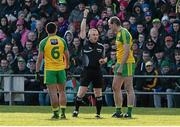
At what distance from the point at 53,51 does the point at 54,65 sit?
311 mm

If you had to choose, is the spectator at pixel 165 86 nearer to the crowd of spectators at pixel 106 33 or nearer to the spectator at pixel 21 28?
the crowd of spectators at pixel 106 33

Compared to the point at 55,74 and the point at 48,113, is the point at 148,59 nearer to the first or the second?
the point at 48,113

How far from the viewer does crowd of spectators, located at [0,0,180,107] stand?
22219mm

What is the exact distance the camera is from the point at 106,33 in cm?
2384

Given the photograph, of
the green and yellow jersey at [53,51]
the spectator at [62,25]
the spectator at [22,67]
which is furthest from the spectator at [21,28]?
the green and yellow jersey at [53,51]

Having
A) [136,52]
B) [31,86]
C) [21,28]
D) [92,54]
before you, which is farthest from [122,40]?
[21,28]

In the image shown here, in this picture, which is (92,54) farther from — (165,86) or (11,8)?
(11,8)

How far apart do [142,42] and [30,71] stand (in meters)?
3.64

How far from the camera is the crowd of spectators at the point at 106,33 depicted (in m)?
22.2

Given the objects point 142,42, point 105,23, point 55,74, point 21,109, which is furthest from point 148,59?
point 55,74

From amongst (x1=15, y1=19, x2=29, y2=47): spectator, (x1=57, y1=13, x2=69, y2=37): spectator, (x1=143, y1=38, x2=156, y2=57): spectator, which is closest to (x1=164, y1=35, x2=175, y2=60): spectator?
(x1=143, y1=38, x2=156, y2=57): spectator

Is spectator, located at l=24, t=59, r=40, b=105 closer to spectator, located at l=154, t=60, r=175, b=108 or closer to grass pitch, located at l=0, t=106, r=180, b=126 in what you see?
grass pitch, located at l=0, t=106, r=180, b=126

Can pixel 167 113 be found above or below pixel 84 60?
below

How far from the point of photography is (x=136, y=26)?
23594mm
